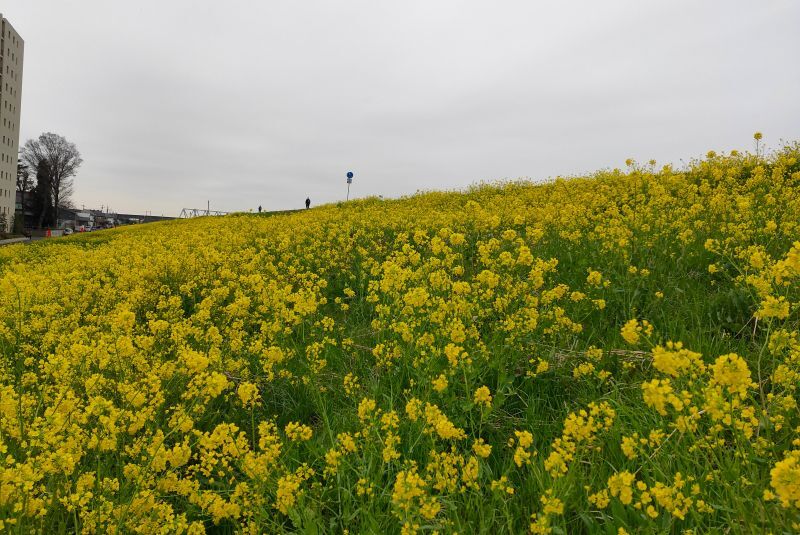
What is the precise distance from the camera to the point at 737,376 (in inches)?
60.6

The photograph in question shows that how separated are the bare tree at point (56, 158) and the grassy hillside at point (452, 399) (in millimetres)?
76738

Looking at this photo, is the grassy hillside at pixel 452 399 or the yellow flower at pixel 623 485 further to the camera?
the grassy hillside at pixel 452 399

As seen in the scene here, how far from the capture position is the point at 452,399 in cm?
279

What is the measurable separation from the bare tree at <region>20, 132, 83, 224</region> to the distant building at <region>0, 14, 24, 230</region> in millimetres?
3238

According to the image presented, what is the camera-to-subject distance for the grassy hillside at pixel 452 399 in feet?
6.14

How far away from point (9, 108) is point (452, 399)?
274 feet

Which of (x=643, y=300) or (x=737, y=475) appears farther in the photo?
(x=643, y=300)

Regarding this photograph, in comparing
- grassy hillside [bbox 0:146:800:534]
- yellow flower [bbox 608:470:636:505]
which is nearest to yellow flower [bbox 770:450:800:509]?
grassy hillside [bbox 0:146:800:534]

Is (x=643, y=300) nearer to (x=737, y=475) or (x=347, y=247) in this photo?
(x=737, y=475)

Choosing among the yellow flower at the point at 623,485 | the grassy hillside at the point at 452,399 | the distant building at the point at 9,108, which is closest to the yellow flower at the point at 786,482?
the grassy hillside at the point at 452,399

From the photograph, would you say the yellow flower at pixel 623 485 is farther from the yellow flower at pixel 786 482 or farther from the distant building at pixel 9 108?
the distant building at pixel 9 108

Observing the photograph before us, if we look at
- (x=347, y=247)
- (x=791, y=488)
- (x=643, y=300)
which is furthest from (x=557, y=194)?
(x=791, y=488)

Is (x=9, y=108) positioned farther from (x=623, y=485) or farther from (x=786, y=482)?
(x=786, y=482)

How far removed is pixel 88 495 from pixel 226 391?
177 cm
